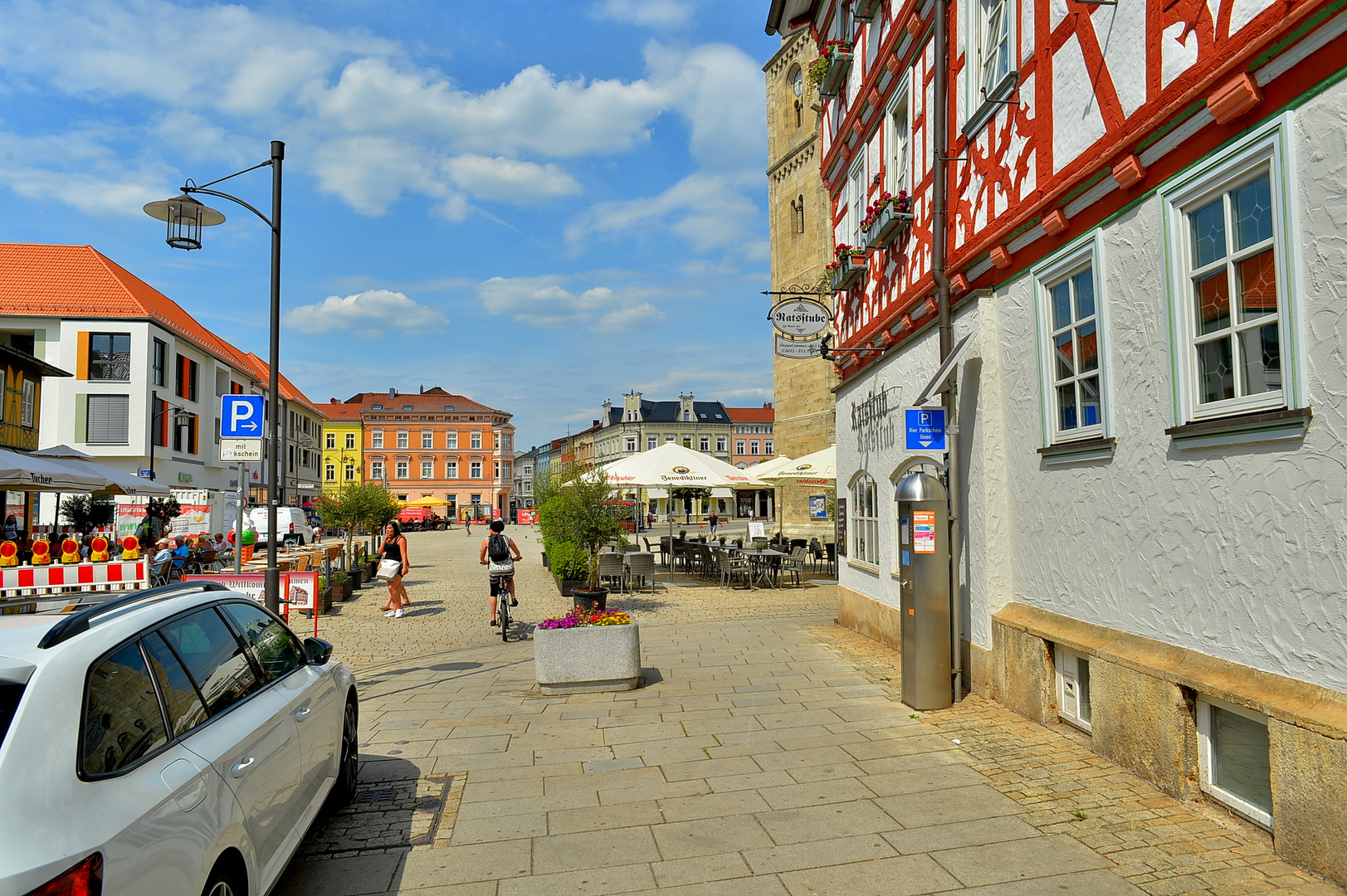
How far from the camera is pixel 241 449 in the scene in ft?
29.2

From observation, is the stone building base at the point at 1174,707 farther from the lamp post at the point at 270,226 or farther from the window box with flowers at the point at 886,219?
the lamp post at the point at 270,226

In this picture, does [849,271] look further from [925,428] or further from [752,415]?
[752,415]

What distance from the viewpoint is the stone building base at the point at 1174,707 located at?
370 cm

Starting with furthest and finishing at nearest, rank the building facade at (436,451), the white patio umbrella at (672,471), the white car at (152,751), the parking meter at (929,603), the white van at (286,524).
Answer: the building facade at (436,451), the white van at (286,524), the white patio umbrella at (672,471), the parking meter at (929,603), the white car at (152,751)

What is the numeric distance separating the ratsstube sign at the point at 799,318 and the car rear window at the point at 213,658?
9.45 metres

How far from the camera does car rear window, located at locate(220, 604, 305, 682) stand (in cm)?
406

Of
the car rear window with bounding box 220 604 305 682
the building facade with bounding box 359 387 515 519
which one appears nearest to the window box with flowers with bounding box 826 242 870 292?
the car rear window with bounding box 220 604 305 682

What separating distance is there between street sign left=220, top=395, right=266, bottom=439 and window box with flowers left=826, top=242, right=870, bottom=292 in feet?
25.1

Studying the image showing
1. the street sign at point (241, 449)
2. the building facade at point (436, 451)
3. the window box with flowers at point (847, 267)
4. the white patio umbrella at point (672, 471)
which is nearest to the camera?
the street sign at point (241, 449)

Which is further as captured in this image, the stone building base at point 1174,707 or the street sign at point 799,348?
the street sign at point 799,348

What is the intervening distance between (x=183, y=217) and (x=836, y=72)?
888cm

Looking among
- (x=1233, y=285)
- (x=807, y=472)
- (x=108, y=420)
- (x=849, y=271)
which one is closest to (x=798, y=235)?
(x=807, y=472)

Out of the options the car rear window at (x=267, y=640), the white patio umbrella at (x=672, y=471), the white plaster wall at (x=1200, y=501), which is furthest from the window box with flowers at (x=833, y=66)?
the car rear window at (x=267, y=640)

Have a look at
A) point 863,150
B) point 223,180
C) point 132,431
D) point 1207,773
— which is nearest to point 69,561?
point 223,180
